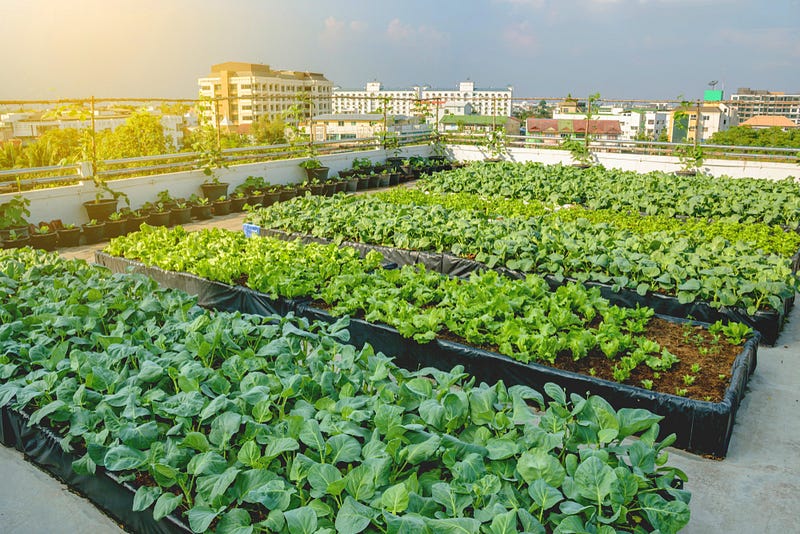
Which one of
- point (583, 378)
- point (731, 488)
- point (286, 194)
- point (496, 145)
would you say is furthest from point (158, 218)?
point (496, 145)

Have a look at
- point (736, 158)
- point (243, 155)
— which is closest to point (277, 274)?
point (243, 155)

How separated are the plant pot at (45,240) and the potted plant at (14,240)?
0.08 metres

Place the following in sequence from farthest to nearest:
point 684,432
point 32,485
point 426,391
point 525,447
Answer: point 684,432
point 32,485
point 426,391
point 525,447

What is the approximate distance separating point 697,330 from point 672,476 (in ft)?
8.50

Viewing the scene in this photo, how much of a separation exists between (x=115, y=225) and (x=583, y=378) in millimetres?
7661

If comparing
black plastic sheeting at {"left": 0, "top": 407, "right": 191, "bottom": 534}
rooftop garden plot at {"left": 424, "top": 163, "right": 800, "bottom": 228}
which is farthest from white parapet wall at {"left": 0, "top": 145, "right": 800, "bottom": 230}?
black plastic sheeting at {"left": 0, "top": 407, "right": 191, "bottom": 534}

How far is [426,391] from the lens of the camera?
2.84 meters

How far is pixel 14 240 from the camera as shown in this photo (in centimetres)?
804

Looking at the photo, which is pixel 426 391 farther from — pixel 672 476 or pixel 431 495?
pixel 672 476

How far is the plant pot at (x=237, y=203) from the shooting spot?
11.2m

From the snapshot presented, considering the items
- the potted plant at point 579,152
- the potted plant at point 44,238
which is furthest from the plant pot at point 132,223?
the potted plant at point 579,152

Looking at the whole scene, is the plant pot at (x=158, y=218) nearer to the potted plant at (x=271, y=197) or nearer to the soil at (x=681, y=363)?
the potted plant at (x=271, y=197)

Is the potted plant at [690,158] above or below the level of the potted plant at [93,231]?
above

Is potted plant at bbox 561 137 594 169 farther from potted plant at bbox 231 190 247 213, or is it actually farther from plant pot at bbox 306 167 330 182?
potted plant at bbox 231 190 247 213
